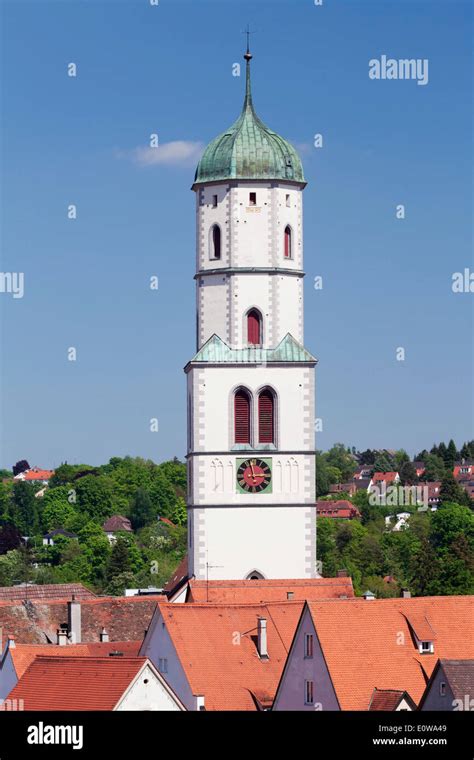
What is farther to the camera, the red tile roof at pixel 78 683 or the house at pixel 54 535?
the house at pixel 54 535

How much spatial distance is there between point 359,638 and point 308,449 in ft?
49.8

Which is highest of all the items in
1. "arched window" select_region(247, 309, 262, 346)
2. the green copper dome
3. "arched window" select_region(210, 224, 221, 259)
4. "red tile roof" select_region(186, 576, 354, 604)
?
the green copper dome

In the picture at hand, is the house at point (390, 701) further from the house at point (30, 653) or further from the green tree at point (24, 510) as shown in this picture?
the green tree at point (24, 510)

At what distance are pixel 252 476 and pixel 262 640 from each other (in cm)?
1004

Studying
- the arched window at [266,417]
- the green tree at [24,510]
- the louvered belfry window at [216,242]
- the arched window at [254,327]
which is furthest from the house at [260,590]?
the green tree at [24,510]

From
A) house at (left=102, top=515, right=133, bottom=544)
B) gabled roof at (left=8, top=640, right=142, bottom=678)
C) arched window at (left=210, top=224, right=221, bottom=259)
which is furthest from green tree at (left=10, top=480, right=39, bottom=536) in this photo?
gabled roof at (left=8, top=640, right=142, bottom=678)

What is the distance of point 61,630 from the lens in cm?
5794

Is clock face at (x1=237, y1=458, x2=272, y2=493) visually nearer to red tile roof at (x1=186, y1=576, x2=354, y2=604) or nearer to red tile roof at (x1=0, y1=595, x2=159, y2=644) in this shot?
red tile roof at (x1=186, y1=576, x2=354, y2=604)

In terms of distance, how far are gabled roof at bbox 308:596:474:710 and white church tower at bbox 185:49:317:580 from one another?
1106 cm

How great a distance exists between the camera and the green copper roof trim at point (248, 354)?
58.9m

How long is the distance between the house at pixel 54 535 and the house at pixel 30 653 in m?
108

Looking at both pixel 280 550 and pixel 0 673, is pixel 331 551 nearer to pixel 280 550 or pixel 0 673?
pixel 280 550

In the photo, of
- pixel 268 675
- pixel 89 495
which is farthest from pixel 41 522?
pixel 268 675

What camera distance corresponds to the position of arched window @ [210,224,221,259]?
60625mm
